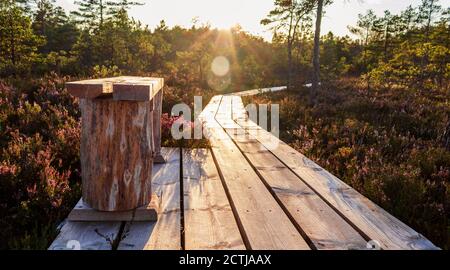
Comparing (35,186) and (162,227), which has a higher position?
(35,186)

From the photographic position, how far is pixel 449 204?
3.78 metres

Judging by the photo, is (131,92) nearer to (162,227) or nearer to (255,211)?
(162,227)

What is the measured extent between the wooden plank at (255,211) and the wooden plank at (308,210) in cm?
10

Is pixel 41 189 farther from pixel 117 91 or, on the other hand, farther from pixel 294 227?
pixel 294 227

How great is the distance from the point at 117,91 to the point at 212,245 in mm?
1307

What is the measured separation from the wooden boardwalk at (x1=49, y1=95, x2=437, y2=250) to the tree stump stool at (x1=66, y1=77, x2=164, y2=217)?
23 cm

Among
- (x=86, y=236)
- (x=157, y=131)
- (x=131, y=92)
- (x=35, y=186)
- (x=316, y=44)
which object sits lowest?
(x=86, y=236)

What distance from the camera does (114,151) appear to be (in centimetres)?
255

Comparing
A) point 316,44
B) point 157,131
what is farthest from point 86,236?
point 316,44

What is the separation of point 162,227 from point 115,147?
73 centimetres

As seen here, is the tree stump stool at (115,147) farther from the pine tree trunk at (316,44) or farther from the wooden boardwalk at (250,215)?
the pine tree trunk at (316,44)

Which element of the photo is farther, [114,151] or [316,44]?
[316,44]

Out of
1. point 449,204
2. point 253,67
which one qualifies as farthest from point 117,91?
point 253,67
